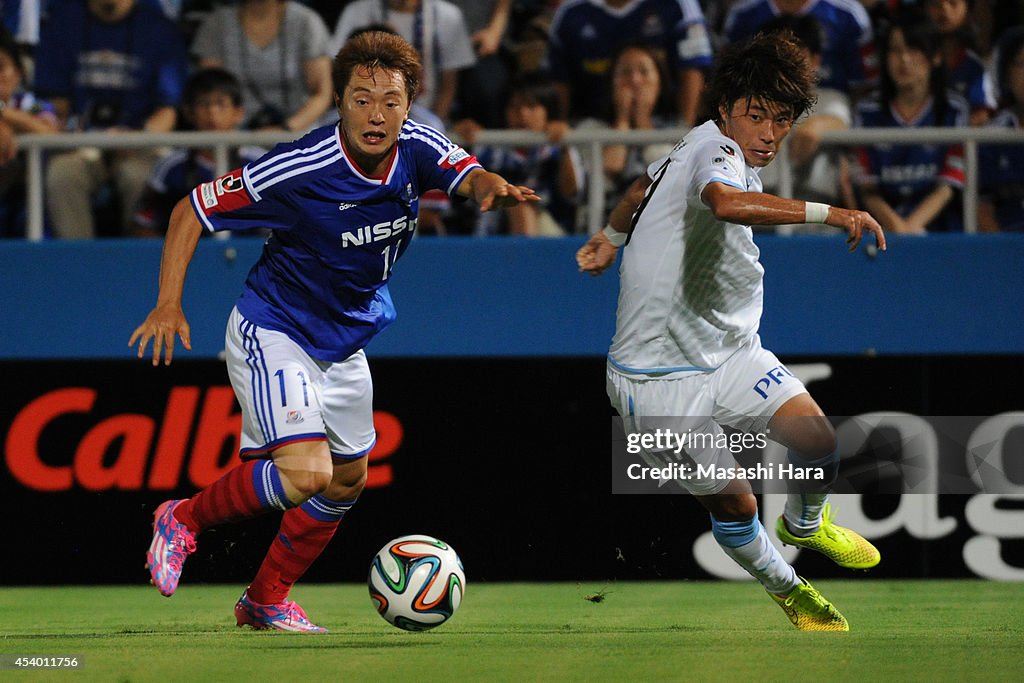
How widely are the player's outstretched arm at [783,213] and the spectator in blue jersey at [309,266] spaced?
0.83 meters

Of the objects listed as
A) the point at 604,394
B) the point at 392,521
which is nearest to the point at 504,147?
the point at 604,394

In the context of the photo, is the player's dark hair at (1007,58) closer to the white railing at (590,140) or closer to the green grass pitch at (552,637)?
the white railing at (590,140)

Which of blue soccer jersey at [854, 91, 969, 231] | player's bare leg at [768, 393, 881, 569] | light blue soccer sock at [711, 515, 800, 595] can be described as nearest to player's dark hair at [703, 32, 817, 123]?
player's bare leg at [768, 393, 881, 569]

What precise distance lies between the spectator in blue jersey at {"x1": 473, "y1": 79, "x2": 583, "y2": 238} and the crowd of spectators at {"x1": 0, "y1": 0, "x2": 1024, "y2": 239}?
0.01m

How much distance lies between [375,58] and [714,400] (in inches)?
71.9

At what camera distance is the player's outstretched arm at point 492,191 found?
5.30 meters

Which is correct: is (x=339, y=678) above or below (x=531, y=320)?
below

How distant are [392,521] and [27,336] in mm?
2295

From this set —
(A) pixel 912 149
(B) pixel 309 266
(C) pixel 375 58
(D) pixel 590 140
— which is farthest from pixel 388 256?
(A) pixel 912 149

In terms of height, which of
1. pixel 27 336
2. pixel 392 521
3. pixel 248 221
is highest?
pixel 248 221

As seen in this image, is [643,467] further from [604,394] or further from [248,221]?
[248,221]

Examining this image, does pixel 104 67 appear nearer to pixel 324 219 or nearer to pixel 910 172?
pixel 324 219

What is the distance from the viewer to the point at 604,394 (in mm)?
8633

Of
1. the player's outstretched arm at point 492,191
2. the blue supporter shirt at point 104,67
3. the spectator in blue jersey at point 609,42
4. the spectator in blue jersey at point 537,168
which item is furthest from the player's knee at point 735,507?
the blue supporter shirt at point 104,67
